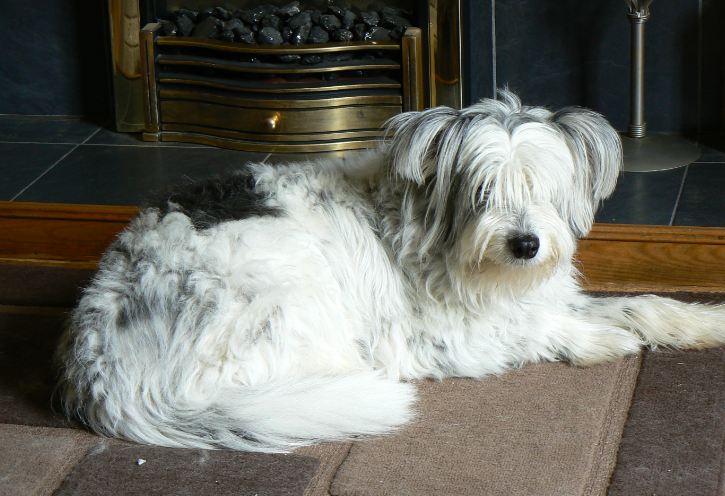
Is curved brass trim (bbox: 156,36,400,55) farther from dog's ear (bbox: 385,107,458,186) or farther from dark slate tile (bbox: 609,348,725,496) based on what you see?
dark slate tile (bbox: 609,348,725,496)

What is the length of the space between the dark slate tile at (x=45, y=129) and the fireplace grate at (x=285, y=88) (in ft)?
1.27

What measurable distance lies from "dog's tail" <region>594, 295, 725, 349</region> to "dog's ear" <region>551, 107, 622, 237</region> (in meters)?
0.32

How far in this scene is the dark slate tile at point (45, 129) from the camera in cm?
429

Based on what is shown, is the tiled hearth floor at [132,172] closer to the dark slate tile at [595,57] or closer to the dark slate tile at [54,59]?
the dark slate tile at [54,59]

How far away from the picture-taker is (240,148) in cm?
405

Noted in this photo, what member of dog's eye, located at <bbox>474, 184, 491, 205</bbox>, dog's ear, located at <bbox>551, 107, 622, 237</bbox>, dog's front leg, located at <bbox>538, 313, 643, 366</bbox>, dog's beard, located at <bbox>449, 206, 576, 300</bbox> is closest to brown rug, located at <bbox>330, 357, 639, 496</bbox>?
dog's front leg, located at <bbox>538, 313, 643, 366</bbox>

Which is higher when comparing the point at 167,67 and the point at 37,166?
the point at 167,67

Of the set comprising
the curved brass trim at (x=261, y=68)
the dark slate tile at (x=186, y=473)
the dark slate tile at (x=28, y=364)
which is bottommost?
the dark slate tile at (x=186, y=473)

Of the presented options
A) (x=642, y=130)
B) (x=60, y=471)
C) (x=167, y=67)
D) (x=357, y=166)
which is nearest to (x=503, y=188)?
(x=357, y=166)

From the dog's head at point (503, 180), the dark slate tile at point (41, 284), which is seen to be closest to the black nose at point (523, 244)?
the dog's head at point (503, 180)

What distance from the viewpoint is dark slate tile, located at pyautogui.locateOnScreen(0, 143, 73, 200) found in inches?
152

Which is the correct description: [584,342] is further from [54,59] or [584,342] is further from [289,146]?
[54,59]

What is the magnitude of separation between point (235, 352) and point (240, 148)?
1769mm

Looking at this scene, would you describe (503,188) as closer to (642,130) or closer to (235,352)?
(235,352)
